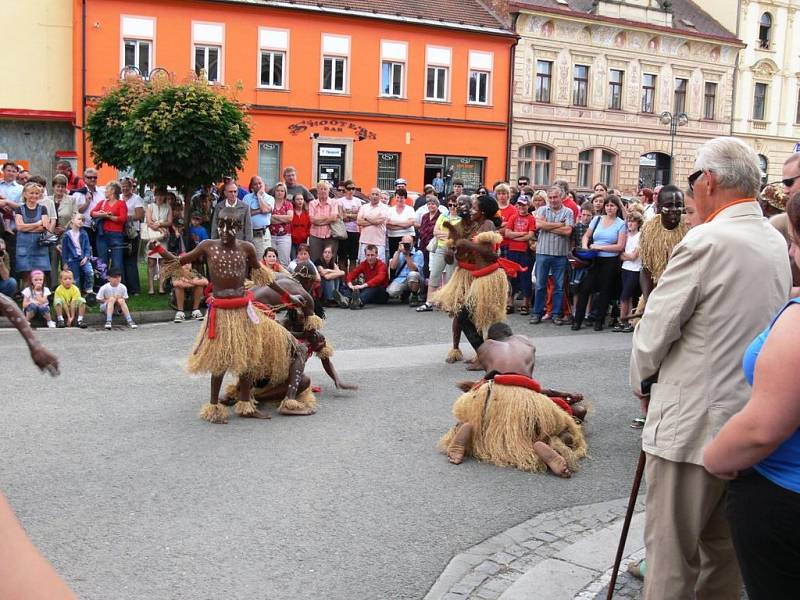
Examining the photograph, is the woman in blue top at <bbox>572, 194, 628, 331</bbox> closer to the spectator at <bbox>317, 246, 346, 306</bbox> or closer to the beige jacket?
the spectator at <bbox>317, 246, 346, 306</bbox>

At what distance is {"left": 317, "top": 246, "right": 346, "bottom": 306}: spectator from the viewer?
16.1 metres

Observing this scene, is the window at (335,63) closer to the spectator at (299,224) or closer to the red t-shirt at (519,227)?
the spectator at (299,224)

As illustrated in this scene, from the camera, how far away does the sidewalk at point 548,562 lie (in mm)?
4906

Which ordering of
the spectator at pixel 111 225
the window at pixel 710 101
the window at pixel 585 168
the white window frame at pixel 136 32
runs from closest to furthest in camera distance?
the spectator at pixel 111 225, the white window frame at pixel 136 32, the window at pixel 585 168, the window at pixel 710 101

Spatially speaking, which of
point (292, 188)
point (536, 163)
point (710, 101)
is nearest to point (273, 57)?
point (536, 163)

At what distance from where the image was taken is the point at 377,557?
5.30 m

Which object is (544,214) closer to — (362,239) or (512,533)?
(362,239)

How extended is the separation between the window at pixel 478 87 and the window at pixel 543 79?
8.88 feet

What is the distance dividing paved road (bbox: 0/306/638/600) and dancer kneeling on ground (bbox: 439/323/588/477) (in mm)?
142

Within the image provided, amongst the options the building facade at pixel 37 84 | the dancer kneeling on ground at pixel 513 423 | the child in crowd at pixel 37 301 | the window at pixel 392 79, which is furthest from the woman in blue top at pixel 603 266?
the building facade at pixel 37 84

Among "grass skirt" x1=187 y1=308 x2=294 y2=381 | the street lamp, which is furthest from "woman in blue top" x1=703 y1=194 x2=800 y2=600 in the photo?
the street lamp

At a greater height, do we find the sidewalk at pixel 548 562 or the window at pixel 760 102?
the window at pixel 760 102

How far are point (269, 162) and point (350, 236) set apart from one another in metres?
19.6

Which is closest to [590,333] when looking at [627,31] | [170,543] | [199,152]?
[199,152]
